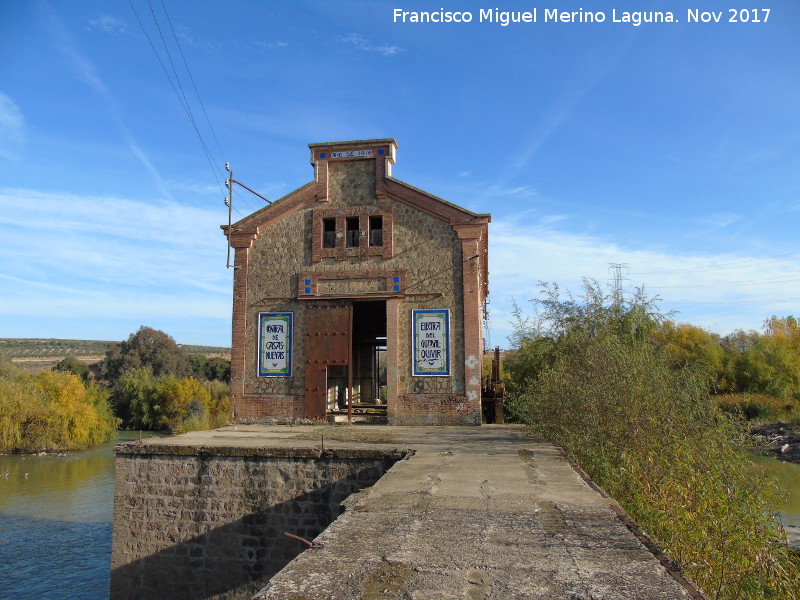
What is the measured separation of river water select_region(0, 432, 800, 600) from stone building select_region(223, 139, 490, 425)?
5.17m

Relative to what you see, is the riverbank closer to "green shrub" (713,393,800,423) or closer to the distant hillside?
"green shrub" (713,393,800,423)

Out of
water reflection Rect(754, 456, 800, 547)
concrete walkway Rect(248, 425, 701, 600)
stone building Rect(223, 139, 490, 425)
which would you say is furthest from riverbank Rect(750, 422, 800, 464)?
concrete walkway Rect(248, 425, 701, 600)

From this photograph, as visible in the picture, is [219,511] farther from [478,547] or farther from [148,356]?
[148,356]

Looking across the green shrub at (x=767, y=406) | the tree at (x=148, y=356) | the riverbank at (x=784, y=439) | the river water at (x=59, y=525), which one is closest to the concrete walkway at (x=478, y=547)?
the river water at (x=59, y=525)

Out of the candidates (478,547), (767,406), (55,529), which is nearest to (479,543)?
(478,547)

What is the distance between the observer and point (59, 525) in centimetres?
1769

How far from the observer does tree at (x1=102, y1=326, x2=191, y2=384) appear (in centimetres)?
5212

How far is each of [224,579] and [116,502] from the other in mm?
2412

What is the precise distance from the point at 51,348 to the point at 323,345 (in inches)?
3602

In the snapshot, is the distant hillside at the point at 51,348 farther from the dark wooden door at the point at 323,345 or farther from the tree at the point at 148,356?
the dark wooden door at the point at 323,345

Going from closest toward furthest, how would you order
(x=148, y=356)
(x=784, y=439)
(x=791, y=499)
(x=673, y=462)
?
1. (x=673, y=462)
2. (x=791, y=499)
3. (x=784, y=439)
4. (x=148, y=356)

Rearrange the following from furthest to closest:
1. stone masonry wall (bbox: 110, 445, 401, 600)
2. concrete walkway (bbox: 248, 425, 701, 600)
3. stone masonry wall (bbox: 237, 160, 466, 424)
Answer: stone masonry wall (bbox: 237, 160, 466, 424), stone masonry wall (bbox: 110, 445, 401, 600), concrete walkway (bbox: 248, 425, 701, 600)

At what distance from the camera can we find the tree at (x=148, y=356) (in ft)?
171

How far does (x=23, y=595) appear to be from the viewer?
12.8m
